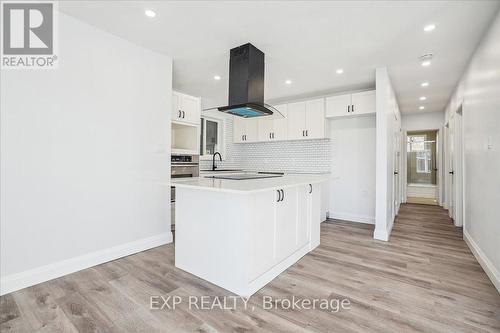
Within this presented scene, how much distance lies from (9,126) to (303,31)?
2920mm

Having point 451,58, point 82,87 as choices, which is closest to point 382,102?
point 451,58

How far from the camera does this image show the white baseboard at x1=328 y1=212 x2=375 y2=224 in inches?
184

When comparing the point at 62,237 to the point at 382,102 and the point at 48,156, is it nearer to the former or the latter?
the point at 48,156

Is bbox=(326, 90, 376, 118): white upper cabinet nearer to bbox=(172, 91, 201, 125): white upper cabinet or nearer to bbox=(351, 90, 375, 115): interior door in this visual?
bbox=(351, 90, 375, 115): interior door

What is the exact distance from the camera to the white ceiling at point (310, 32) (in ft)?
7.47

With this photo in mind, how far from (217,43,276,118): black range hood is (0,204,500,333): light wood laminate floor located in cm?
188

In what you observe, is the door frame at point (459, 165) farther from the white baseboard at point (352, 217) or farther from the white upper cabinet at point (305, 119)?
the white upper cabinet at point (305, 119)

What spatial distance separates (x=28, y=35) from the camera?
2.28 m

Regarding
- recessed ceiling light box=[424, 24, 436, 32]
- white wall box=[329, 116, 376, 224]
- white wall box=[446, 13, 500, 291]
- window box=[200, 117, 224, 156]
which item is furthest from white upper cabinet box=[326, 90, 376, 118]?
window box=[200, 117, 224, 156]

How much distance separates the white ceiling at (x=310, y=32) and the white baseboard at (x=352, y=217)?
8.23ft

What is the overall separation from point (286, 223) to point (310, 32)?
82.2 inches

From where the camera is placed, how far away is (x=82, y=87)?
253 centimetres

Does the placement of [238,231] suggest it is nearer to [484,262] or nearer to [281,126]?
[484,262]

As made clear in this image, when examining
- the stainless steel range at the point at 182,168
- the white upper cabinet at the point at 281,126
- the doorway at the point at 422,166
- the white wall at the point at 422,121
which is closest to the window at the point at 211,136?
the stainless steel range at the point at 182,168
